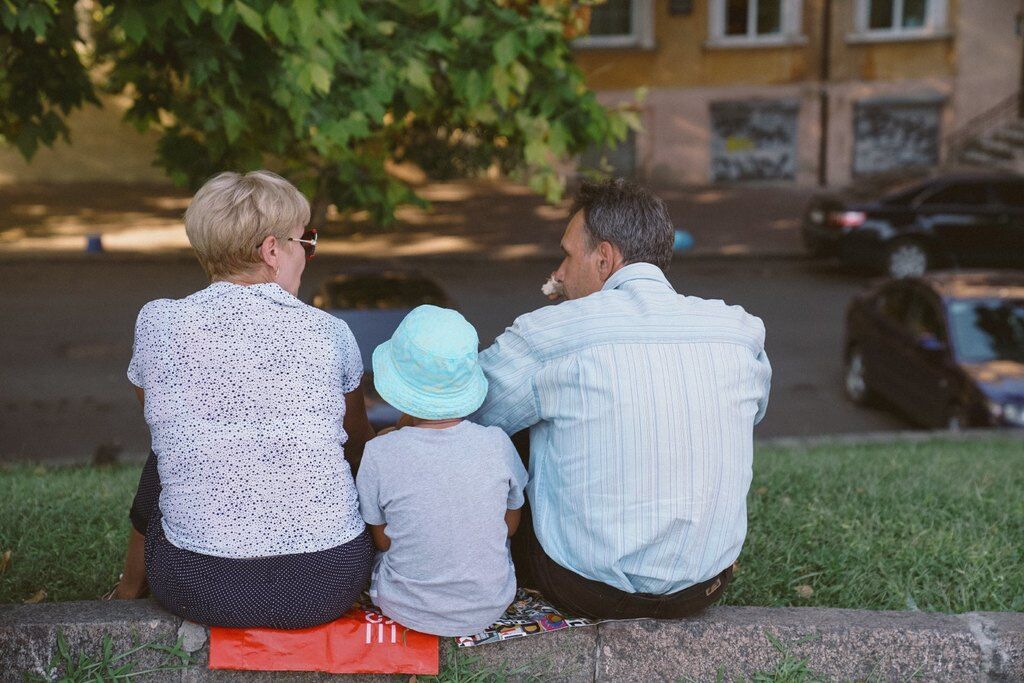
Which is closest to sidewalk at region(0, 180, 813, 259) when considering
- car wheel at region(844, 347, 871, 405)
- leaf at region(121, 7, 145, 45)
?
car wheel at region(844, 347, 871, 405)

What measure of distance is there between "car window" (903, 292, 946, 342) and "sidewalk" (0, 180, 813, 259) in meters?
8.20

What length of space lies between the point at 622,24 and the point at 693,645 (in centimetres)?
2283

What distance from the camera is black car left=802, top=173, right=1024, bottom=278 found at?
52.6ft

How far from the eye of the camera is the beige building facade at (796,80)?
2361 centimetres

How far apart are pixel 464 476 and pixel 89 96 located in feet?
14.6

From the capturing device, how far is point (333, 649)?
303cm

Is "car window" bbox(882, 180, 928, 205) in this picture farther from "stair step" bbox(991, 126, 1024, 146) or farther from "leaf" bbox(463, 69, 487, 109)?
"leaf" bbox(463, 69, 487, 109)

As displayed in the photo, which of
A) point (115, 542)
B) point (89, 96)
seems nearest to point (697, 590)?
point (115, 542)

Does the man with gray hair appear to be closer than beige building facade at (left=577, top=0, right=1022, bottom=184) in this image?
Yes

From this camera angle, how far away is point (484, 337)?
494 inches

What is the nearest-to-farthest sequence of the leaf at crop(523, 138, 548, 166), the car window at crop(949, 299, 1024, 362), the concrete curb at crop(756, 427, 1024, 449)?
the leaf at crop(523, 138, 548, 166) < the concrete curb at crop(756, 427, 1024, 449) < the car window at crop(949, 299, 1024, 362)

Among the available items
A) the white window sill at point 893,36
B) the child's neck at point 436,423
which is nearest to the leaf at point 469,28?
the child's neck at point 436,423

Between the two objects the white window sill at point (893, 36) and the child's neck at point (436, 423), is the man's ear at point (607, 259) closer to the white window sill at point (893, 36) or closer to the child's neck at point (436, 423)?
the child's neck at point (436, 423)

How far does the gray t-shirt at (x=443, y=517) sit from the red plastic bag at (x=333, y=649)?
7cm
